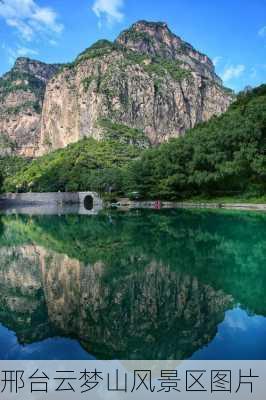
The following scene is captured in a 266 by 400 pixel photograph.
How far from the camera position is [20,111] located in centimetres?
16400

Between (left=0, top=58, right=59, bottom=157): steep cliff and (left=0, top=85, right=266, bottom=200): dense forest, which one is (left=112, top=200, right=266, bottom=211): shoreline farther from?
(left=0, top=58, right=59, bottom=157): steep cliff

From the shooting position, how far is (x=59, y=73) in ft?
433

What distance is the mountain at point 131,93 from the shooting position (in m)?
113

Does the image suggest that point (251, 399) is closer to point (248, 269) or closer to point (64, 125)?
point (248, 269)

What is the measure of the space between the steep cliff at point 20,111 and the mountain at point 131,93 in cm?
257

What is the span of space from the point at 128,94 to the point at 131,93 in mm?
778

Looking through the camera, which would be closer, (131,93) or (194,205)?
(194,205)

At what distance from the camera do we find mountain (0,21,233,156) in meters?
113

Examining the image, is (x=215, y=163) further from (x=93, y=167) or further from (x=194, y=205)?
(x=93, y=167)

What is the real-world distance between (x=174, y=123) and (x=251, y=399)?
11855cm

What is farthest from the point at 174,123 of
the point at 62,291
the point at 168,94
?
the point at 62,291

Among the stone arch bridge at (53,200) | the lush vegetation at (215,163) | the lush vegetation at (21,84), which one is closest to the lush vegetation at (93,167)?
the stone arch bridge at (53,200)

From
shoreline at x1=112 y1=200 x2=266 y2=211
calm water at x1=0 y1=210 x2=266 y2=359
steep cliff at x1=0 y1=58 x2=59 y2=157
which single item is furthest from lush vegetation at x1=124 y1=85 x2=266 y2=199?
steep cliff at x1=0 y1=58 x2=59 y2=157

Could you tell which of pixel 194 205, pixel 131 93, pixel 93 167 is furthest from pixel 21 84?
pixel 194 205
